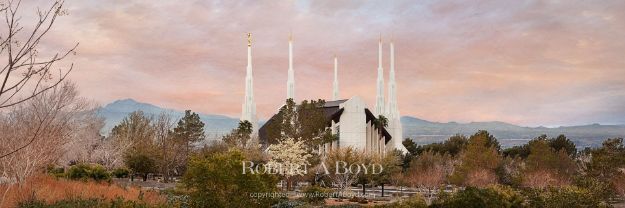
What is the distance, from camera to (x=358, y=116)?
6341cm

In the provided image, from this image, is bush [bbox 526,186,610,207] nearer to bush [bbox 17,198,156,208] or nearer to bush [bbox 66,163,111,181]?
bush [bbox 17,198,156,208]

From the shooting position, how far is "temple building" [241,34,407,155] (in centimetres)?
6325

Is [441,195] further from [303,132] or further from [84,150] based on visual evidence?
[84,150]

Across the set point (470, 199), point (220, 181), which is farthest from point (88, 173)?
point (470, 199)

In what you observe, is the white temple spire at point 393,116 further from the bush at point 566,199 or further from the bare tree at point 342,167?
the bush at point 566,199

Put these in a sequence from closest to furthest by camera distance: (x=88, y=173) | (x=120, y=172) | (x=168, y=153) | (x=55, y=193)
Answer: (x=55, y=193) < (x=88, y=173) < (x=120, y=172) < (x=168, y=153)


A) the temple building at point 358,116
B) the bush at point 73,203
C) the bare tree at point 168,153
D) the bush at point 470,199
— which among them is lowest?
the bush at point 470,199

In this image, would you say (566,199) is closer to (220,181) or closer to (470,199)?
(470,199)

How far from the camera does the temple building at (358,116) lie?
63250 mm

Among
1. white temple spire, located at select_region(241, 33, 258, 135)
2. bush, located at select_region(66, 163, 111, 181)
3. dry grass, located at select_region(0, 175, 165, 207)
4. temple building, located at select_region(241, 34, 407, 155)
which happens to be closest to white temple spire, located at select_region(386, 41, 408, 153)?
temple building, located at select_region(241, 34, 407, 155)

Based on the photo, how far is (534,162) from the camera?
134ft

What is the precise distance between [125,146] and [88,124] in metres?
4.38

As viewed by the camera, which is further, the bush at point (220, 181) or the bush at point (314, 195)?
the bush at point (314, 195)

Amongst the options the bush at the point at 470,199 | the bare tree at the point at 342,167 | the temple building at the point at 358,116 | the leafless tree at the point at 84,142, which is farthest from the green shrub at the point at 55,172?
the temple building at the point at 358,116
